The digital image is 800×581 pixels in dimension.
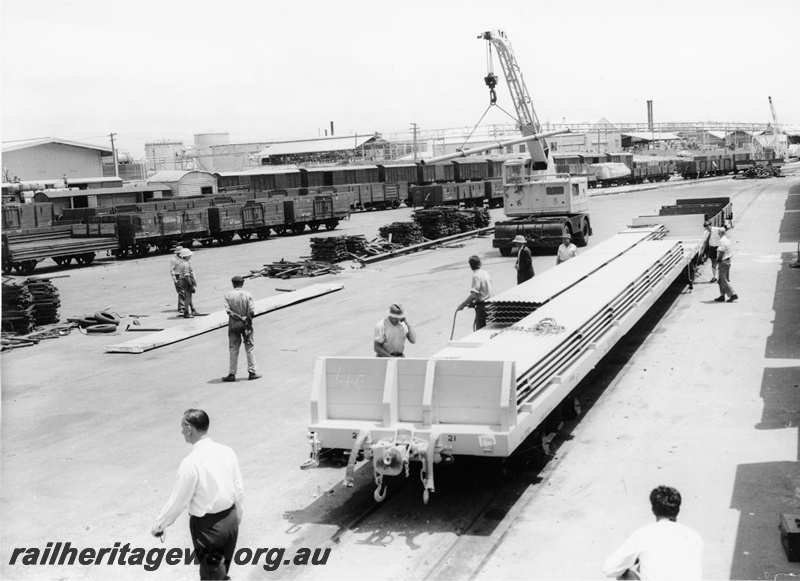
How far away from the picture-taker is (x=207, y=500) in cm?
556

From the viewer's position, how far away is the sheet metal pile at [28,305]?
60.8 feet

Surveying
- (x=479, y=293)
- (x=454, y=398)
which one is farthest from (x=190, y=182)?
(x=454, y=398)

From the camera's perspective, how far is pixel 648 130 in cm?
15075

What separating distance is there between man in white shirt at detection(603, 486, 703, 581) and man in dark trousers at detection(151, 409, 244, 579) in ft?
8.34

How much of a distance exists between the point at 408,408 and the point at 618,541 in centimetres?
240

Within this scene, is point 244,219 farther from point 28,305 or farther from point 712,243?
point 712,243

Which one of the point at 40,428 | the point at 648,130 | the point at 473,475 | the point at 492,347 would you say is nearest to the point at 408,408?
the point at 473,475

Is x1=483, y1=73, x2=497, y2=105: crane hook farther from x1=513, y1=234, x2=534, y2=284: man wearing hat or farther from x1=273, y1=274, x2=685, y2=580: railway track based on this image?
x1=273, y1=274, x2=685, y2=580: railway track

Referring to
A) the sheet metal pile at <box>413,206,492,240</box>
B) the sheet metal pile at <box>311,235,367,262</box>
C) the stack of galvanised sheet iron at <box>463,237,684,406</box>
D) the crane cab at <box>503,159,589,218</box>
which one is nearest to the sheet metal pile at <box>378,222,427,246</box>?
the sheet metal pile at <box>413,206,492,240</box>

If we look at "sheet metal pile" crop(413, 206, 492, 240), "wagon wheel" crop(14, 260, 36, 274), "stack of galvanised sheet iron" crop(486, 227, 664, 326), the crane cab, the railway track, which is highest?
the crane cab

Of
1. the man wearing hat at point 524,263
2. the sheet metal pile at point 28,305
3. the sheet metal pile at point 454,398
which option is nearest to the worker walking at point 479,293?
the sheet metal pile at point 454,398

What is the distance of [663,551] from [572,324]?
6.33 m

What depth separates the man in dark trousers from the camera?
5520mm

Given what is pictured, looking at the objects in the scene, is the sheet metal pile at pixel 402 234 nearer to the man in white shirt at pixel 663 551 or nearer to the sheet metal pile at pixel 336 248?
the sheet metal pile at pixel 336 248
